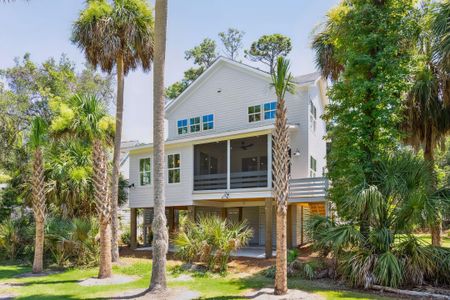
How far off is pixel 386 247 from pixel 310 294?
291 centimetres

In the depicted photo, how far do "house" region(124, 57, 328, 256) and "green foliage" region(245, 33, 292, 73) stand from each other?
14121 mm

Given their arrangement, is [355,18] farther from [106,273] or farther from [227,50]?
[227,50]

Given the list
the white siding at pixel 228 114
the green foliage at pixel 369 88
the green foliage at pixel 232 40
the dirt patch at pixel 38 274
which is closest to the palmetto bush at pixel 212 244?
the white siding at pixel 228 114

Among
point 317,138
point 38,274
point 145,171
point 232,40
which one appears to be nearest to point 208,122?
point 145,171

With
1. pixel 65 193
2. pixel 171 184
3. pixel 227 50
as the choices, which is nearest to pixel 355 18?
pixel 171 184

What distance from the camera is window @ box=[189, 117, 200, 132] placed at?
75.8 ft

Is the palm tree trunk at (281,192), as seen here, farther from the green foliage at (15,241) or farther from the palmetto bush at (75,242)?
the green foliage at (15,241)

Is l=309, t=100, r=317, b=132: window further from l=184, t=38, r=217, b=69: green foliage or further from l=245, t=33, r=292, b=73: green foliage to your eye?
l=184, t=38, r=217, b=69: green foliage

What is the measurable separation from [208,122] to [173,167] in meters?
3.47

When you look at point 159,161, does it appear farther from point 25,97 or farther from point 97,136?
point 25,97

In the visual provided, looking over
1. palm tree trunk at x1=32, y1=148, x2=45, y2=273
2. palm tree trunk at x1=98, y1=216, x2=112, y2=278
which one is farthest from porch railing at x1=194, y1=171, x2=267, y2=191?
palm tree trunk at x1=32, y1=148, x2=45, y2=273

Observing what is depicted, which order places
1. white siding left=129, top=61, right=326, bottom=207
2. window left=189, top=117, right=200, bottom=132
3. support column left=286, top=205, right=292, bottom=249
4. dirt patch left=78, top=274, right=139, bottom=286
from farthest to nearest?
window left=189, top=117, right=200, bottom=132 → white siding left=129, top=61, right=326, bottom=207 → support column left=286, top=205, right=292, bottom=249 → dirt patch left=78, top=274, right=139, bottom=286

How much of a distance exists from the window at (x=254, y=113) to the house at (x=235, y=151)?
0.18 feet

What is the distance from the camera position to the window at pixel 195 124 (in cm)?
2310
